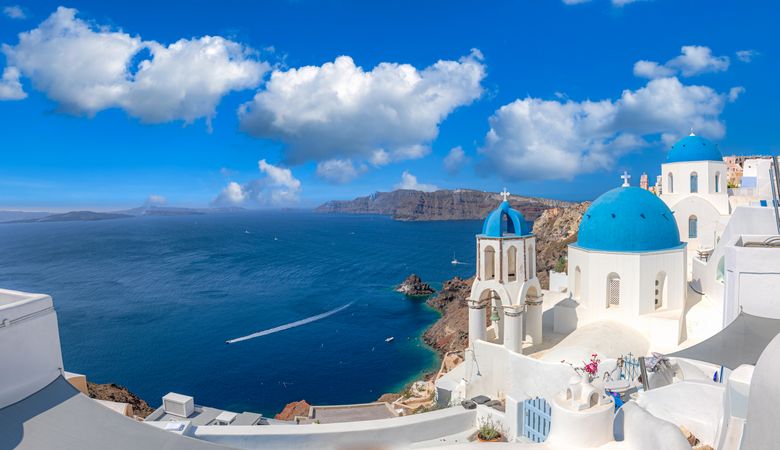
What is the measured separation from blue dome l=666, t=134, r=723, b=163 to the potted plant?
61.8 ft

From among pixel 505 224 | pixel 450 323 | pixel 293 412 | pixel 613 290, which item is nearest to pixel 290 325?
pixel 450 323

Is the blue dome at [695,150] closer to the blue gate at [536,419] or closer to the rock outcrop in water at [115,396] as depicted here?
the blue gate at [536,419]

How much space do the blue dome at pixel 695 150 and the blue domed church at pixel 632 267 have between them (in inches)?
366

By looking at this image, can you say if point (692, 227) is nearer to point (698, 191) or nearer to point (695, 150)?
point (698, 191)

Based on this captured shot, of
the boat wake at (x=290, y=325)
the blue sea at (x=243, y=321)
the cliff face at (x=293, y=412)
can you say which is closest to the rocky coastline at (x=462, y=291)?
the blue sea at (x=243, y=321)

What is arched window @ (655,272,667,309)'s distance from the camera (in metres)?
15.5

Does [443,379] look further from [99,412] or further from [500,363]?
[99,412]

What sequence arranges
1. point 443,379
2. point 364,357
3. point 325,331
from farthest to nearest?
point 325,331, point 364,357, point 443,379

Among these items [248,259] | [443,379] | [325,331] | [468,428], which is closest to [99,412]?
[468,428]

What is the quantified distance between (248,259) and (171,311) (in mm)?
36788

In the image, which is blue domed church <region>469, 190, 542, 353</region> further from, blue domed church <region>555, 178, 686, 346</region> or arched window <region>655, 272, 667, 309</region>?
arched window <region>655, 272, 667, 309</region>

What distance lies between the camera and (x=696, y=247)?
2273 centimetres

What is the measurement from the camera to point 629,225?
50.6 feet

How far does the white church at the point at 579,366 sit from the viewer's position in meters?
5.78
